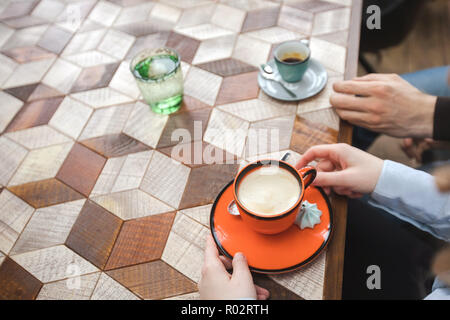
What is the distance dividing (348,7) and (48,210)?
3.05 feet

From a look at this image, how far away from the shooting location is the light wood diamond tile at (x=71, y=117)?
809mm

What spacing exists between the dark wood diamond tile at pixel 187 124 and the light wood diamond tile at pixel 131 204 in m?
0.13

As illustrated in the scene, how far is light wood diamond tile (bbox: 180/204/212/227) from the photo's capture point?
64 cm

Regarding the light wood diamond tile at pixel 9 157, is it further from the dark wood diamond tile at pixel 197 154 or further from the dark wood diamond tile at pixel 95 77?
the dark wood diamond tile at pixel 197 154

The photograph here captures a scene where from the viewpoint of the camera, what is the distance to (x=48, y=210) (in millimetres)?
688

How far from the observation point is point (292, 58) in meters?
0.82

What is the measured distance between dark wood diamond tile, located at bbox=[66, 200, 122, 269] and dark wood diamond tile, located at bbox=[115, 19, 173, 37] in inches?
22.0

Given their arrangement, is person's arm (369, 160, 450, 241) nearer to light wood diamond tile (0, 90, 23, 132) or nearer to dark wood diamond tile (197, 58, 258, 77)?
dark wood diamond tile (197, 58, 258, 77)

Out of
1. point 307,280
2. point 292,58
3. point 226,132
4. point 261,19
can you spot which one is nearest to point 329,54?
point 292,58

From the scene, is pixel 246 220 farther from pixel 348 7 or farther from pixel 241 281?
pixel 348 7

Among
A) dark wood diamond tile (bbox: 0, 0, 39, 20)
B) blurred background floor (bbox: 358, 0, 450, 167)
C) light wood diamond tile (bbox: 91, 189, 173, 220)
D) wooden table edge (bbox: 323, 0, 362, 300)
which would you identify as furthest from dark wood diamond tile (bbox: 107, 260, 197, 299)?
blurred background floor (bbox: 358, 0, 450, 167)

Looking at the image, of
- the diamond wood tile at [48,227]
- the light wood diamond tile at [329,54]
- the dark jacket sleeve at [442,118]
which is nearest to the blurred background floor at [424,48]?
the light wood diamond tile at [329,54]

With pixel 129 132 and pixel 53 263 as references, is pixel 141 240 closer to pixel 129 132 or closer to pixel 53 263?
pixel 53 263
